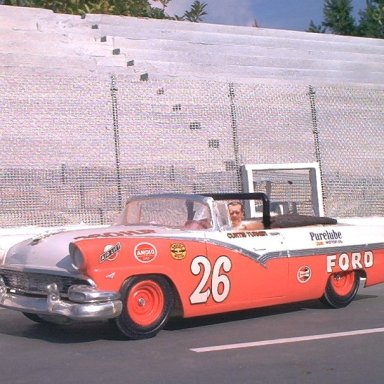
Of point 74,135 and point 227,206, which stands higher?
point 74,135

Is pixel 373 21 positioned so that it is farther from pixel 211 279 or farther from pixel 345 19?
pixel 211 279

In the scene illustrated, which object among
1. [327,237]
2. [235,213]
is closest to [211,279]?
[235,213]

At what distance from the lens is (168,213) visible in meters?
9.38

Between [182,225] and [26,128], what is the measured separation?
678 centimetres

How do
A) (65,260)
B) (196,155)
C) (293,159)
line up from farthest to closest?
(293,159) < (196,155) < (65,260)

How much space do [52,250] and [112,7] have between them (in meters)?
23.9

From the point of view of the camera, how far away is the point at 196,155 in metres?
16.4

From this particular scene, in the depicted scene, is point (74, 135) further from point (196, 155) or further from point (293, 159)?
point (293, 159)

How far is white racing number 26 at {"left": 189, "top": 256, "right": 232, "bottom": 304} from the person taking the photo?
8.60 meters

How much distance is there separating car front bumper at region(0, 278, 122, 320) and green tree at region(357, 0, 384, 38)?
29.9 m

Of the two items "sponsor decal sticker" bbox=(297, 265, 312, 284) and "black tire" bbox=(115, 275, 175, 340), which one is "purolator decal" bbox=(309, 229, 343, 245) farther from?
"black tire" bbox=(115, 275, 175, 340)

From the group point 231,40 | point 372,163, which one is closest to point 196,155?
point 372,163

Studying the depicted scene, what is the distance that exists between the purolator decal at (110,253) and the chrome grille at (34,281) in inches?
10.2

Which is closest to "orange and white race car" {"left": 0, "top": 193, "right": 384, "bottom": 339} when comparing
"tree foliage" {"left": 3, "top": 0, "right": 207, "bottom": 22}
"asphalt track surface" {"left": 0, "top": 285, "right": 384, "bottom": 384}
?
"asphalt track surface" {"left": 0, "top": 285, "right": 384, "bottom": 384}
